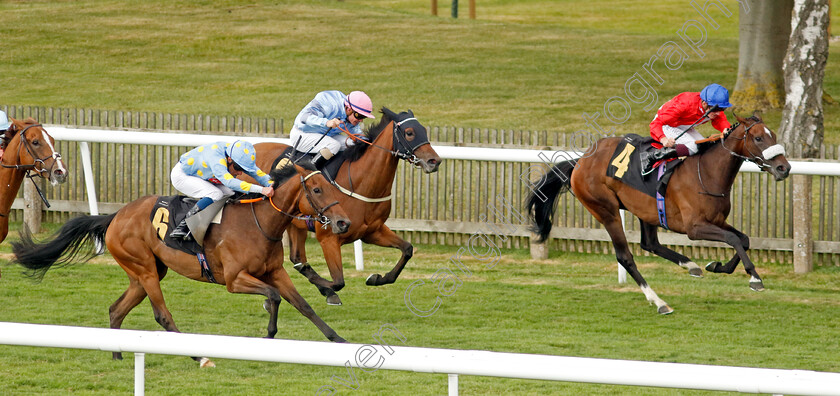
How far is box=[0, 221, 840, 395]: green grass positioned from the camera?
5.50 metres

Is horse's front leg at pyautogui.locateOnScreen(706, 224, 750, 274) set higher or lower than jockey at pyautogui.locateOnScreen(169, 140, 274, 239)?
lower

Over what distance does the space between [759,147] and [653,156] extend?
Result: 0.83m

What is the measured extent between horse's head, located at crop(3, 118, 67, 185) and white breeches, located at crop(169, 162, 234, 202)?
1617 mm

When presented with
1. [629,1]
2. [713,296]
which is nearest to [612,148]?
[713,296]

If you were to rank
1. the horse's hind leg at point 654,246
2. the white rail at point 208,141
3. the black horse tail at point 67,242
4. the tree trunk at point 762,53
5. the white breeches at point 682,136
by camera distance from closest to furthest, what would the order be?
the black horse tail at point 67,242 → the white breeches at point 682,136 → the horse's hind leg at point 654,246 → the white rail at point 208,141 → the tree trunk at point 762,53

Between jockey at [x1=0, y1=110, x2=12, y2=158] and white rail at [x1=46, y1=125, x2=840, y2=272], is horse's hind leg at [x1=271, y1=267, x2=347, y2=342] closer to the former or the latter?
white rail at [x1=46, y1=125, x2=840, y2=272]

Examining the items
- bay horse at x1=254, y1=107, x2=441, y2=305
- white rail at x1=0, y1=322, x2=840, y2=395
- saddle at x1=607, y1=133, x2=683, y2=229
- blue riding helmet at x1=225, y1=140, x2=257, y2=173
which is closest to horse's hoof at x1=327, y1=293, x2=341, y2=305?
bay horse at x1=254, y1=107, x2=441, y2=305

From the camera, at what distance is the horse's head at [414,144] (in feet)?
21.7

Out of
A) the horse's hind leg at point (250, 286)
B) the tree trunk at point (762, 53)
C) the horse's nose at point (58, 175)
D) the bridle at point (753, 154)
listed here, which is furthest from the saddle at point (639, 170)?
the tree trunk at point (762, 53)

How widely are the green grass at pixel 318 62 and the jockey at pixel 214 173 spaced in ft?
29.5

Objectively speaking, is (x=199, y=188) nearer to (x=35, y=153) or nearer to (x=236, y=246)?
(x=236, y=246)

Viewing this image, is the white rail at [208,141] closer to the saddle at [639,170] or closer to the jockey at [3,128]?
the saddle at [639,170]

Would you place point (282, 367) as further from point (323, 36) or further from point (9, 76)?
point (323, 36)

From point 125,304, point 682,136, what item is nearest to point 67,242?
point 125,304
